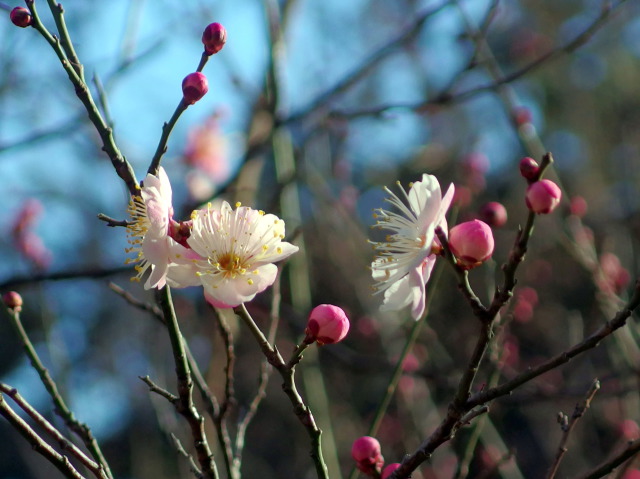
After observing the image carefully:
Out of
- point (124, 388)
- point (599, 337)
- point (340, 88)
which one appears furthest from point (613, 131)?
point (599, 337)

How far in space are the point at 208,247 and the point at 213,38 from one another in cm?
33

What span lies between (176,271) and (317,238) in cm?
487

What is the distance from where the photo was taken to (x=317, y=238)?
19.4 feet

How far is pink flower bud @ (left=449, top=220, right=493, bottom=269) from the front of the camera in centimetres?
96

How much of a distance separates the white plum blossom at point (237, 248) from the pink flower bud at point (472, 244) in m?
0.26

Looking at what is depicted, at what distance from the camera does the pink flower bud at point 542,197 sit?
842mm

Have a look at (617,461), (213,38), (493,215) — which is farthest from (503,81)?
(617,461)

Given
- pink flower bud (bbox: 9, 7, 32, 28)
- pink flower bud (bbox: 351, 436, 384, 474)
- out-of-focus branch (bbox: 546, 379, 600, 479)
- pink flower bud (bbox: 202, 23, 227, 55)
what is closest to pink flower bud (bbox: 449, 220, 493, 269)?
out-of-focus branch (bbox: 546, 379, 600, 479)

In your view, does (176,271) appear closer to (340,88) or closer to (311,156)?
(340,88)

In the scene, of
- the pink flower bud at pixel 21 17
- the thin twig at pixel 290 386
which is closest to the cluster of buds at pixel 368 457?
the thin twig at pixel 290 386

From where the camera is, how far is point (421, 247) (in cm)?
116

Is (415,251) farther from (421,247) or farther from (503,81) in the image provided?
(503,81)

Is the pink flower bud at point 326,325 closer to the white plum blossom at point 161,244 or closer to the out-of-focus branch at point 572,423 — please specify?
the white plum blossom at point 161,244

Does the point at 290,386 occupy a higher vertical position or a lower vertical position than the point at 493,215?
lower
